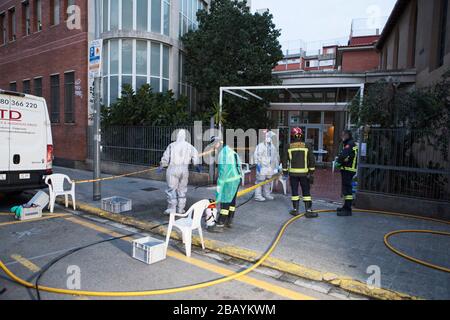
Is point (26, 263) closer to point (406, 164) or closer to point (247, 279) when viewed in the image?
point (247, 279)

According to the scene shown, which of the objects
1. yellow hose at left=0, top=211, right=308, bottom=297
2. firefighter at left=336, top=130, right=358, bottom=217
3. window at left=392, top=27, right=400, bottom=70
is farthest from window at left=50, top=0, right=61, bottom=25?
window at left=392, top=27, right=400, bottom=70

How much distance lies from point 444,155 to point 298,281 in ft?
16.7

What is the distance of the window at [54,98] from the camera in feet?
52.3

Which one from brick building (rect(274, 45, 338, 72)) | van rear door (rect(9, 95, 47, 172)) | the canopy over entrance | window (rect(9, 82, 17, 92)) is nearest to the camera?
van rear door (rect(9, 95, 47, 172))

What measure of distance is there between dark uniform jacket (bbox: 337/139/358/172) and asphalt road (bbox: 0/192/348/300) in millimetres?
3422

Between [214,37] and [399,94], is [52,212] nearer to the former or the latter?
[399,94]

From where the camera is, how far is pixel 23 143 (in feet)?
22.9

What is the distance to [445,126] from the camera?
6648mm

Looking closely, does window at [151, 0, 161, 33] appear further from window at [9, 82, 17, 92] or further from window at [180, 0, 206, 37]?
window at [9, 82, 17, 92]

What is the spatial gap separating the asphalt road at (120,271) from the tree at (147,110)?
666cm

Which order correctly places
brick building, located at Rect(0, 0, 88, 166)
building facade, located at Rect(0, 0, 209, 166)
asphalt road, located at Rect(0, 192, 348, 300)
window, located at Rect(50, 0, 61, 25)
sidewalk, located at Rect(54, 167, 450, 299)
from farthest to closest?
window, located at Rect(50, 0, 61, 25)
brick building, located at Rect(0, 0, 88, 166)
building facade, located at Rect(0, 0, 209, 166)
sidewalk, located at Rect(54, 167, 450, 299)
asphalt road, located at Rect(0, 192, 348, 300)

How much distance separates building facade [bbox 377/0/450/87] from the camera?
1047 centimetres

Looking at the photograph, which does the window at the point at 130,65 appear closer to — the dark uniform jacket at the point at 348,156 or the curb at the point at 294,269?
the curb at the point at 294,269
